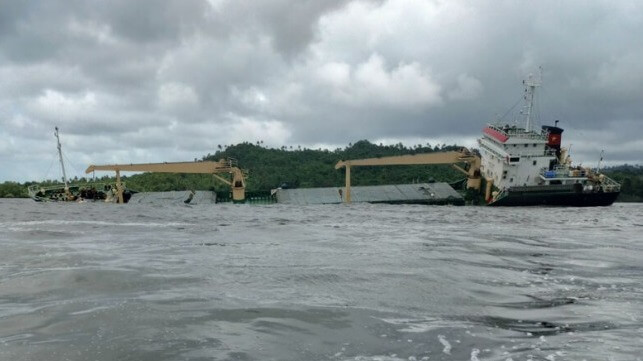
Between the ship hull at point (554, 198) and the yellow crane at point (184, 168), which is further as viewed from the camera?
the yellow crane at point (184, 168)

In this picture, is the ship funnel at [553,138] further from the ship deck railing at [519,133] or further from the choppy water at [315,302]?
the choppy water at [315,302]

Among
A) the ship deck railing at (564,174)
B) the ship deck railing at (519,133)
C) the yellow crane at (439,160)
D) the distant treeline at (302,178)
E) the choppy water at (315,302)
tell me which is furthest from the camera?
the distant treeline at (302,178)

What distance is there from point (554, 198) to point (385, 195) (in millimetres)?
20388

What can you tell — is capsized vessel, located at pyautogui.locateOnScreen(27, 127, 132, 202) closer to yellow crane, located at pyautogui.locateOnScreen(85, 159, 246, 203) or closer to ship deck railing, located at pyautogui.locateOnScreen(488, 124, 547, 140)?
yellow crane, located at pyautogui.locateOnScreen(85, 159, 246, 203)

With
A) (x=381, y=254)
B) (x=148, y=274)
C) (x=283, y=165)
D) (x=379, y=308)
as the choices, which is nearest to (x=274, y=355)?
(x=379, y=308)

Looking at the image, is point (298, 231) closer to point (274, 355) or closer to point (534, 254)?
point (534, 254)

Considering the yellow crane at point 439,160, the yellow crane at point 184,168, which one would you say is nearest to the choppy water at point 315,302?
the yellow crane at point 439,160

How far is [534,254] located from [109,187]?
2466 inches

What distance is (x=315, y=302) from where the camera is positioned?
748 cm

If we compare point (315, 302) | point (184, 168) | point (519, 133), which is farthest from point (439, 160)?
→ point (315, 302)

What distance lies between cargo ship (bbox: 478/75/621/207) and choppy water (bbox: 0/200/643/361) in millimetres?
38968

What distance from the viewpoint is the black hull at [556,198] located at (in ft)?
165

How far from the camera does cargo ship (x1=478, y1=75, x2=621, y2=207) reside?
50.4 meters

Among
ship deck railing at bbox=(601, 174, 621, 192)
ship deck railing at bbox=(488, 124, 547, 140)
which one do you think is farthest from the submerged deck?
ship deck railing at bbox=(601, 174, 621, 192)
